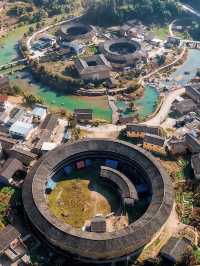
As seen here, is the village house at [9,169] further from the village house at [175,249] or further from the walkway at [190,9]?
the walkway at [190,9]

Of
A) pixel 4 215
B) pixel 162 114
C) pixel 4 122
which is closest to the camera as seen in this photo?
pixel 4 215

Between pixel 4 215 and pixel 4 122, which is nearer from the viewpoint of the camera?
pixel 4 215

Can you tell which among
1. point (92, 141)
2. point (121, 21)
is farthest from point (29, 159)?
point (121, 21)

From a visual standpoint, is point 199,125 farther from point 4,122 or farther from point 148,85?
point 4,122

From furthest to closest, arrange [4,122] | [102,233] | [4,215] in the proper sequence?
[4,122] → [4,215] → [102,233]

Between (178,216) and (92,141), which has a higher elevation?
(92,141)

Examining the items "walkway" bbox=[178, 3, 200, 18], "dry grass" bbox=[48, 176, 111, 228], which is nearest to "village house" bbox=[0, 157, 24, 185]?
"dry grass" bbox=[48, 176, 111, 228]

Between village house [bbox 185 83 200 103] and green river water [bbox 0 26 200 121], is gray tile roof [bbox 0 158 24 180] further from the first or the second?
village house [bbox 185 83 200 103]

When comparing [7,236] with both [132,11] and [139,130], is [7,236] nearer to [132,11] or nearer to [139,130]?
[139,130]

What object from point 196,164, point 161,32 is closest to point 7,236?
point 196,164
